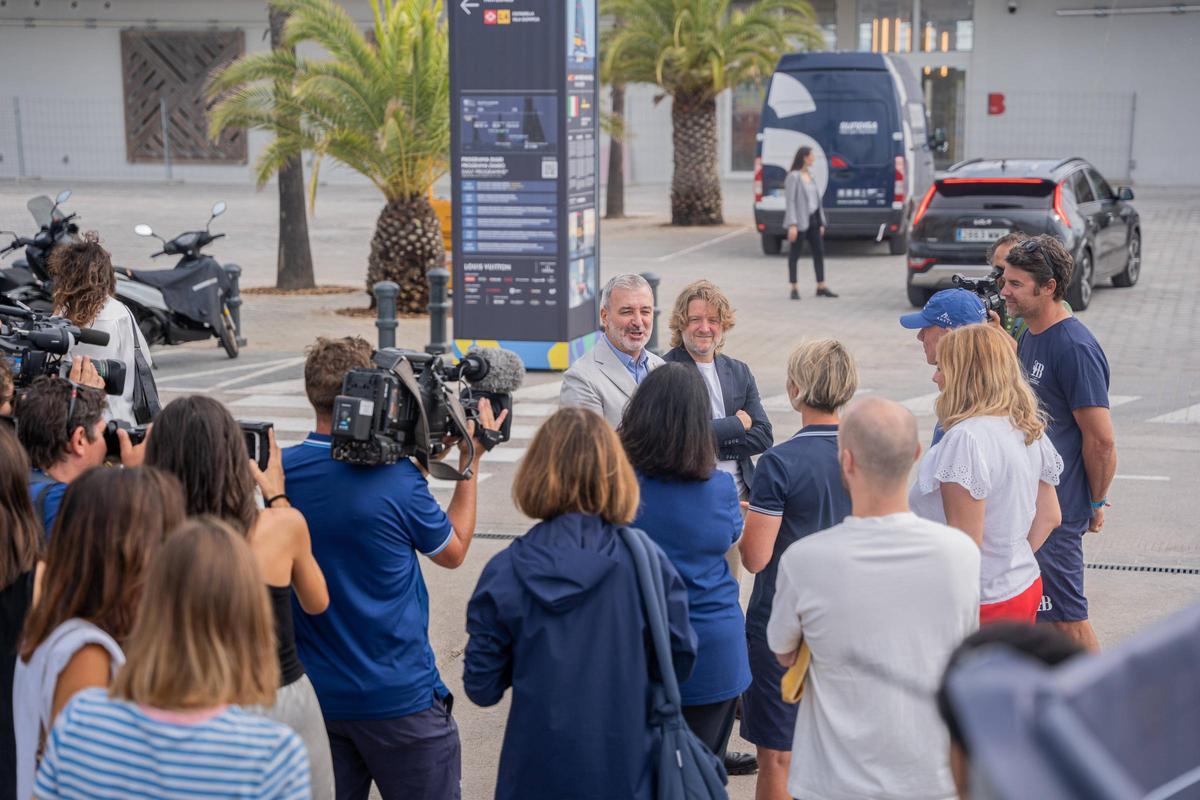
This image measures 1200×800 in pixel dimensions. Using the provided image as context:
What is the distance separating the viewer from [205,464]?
3295 millimetres

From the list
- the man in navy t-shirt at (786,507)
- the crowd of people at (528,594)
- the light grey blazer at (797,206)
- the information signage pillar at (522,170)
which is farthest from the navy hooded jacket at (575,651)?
the light grey blazer at (797,206)

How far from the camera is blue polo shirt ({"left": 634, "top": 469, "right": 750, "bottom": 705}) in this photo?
3781mm

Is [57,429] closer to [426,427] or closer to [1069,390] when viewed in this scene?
[426,427]

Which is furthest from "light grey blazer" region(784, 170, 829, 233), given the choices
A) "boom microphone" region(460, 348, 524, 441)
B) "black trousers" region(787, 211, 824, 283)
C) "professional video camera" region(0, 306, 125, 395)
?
"boom microphone" region(460, 348, 524, 441)

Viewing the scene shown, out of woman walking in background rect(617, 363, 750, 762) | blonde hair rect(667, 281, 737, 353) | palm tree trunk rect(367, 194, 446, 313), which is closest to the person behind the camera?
woman walking in background rect(617, 363, 750, 762)

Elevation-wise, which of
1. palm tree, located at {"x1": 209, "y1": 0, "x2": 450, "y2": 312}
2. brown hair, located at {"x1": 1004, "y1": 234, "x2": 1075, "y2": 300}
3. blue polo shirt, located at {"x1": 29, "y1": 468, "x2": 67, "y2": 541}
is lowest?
blue polo shirt, located at {"x1": 29, "y1": 468, "x2": 67, "y2": 541}

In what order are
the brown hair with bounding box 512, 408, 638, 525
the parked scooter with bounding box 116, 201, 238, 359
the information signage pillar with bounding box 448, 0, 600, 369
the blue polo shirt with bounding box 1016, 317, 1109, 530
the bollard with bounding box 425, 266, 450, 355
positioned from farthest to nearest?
the bollard with bounding box 425, 266, 450, 355, the parked scooter with bounding box 116, 201, 238, 359, the information signage pillar with bounding box 448, 0, 600, 369, the blue polo shirt with bounding box 1016, 317, 1109, 530, the brown hair with bounding box 512, 408, 638, 525

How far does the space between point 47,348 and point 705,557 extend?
256cm

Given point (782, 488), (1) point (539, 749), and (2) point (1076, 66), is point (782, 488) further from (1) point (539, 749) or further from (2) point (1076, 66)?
(2) point (1076, 66)

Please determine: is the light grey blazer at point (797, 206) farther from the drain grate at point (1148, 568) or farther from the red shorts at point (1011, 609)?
the red shorts at point (1011, 609)

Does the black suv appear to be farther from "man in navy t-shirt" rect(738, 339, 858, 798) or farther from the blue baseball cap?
"man in navy t-shirt" rect(738, 339, 858, 798)

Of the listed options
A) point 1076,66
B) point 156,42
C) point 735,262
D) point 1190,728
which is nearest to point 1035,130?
point 1076,66

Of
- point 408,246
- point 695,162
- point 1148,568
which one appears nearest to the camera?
point 1148,568

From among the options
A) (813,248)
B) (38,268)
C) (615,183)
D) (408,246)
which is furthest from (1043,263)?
(615,183)
